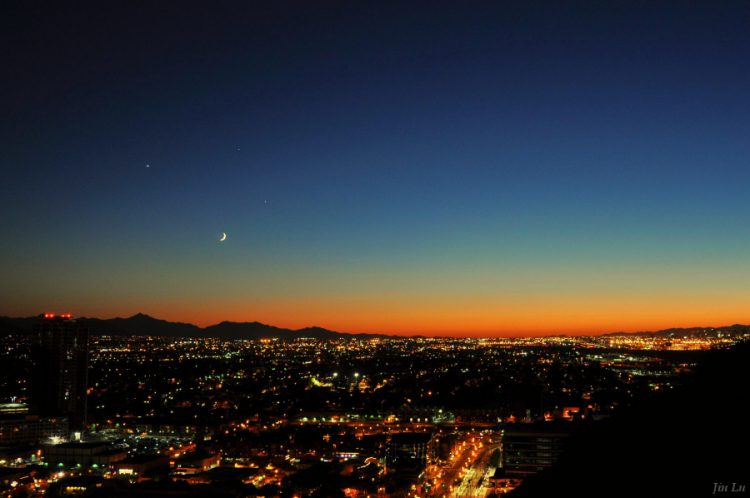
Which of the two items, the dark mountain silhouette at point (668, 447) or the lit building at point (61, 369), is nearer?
the dark mountain silhouette at point (668, 447)

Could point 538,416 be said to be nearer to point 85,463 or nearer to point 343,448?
point 343,448

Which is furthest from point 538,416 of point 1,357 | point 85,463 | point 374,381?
point 1,357

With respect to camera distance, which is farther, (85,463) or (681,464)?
(85,463)

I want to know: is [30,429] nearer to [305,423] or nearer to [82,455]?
[82,455]

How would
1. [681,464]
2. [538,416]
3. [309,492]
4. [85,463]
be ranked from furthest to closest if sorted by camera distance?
[538,416]
[85,463]
[309,492]
[681,464]

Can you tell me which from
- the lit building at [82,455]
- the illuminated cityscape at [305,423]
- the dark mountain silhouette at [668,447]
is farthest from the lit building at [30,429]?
the dark mountain silhouette at [668,447]

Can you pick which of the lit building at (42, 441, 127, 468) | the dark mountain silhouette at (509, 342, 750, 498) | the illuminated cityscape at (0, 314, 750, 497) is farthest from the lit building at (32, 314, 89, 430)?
the dark mountain silhouette at (509, 342, 750, 498)

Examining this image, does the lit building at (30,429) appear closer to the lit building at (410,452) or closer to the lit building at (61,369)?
the lit building at (61,369)

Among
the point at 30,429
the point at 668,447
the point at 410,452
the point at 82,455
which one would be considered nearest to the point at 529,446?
the point at 410,452
